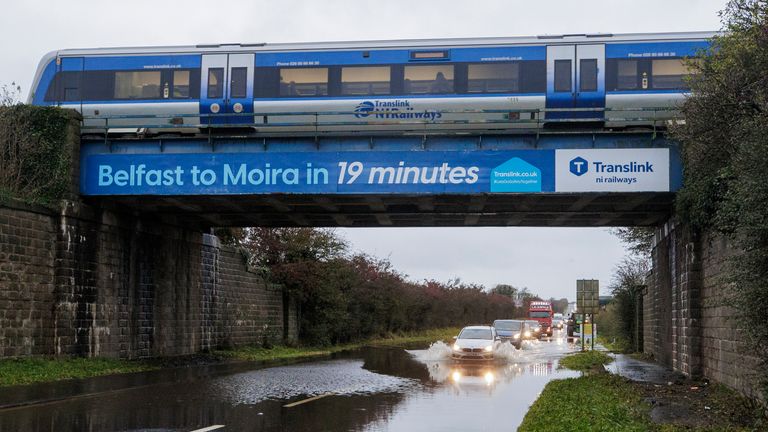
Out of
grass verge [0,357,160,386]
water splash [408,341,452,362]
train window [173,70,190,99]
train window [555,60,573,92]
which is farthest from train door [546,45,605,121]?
grass verge [0,357,160,386]

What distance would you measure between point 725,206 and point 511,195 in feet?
30.4

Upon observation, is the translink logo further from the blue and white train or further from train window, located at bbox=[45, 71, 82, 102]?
train window, located at bbox=[45, 71, 82, 102]

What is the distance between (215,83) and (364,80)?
4434 millimetres

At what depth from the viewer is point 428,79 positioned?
23469 millimetres

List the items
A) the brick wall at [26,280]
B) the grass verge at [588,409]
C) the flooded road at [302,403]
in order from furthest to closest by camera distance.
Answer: the brick wall at [26,280] → the flooded road at [302,403] → the grass verge at [588,409]

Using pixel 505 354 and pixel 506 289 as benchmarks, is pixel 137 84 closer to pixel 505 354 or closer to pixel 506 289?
pixel 505 354

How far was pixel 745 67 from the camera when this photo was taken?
548 inches

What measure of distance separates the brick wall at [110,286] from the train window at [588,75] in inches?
549

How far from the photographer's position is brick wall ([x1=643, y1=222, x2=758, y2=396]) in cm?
1537

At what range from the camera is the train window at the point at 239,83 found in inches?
927

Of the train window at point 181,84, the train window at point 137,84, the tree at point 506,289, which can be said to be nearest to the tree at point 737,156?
the train window at point 181,84

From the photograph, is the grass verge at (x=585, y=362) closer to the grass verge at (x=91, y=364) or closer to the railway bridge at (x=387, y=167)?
the railway bridge at (x=387, y=167)

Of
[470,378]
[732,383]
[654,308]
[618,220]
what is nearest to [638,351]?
[654,308]

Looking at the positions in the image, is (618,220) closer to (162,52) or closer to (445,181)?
(445,181)
